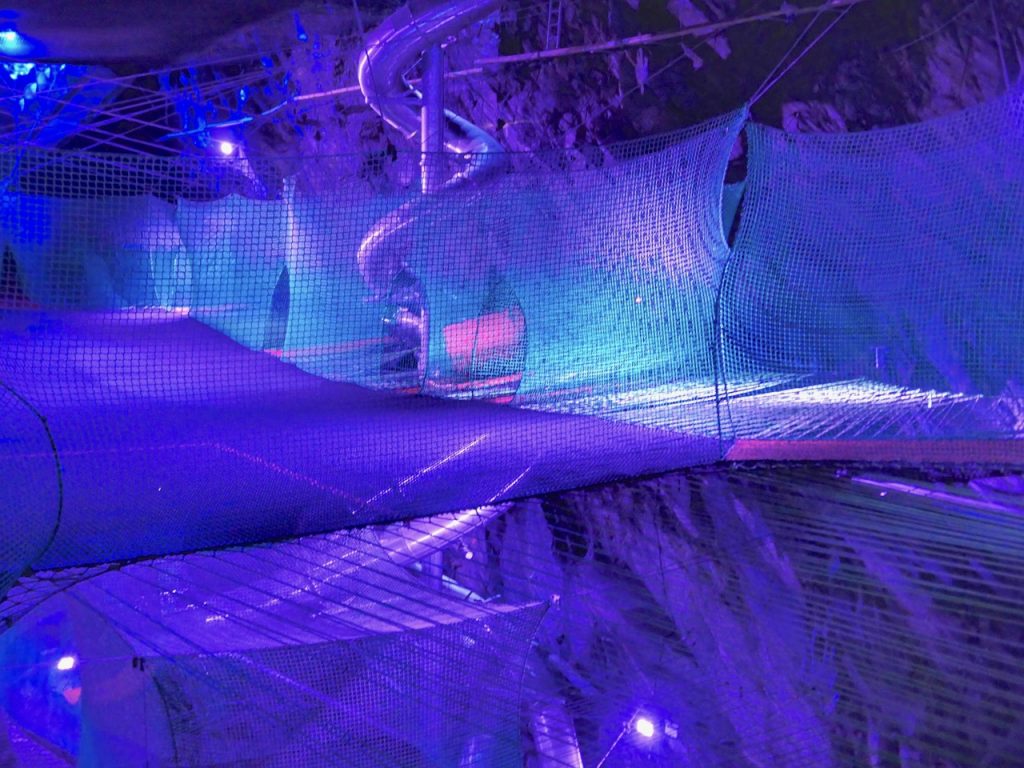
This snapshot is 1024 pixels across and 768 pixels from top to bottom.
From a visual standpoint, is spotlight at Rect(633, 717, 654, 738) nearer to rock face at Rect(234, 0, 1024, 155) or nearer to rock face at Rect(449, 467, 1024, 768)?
rock face at Rect(449, 467, 1024, 768)

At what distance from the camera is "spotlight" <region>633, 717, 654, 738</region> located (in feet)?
8.96

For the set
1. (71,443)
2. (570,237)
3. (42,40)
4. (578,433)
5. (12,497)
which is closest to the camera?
(12,497)

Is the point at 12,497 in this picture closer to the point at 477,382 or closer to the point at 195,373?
the point at 195,373

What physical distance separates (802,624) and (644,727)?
0.63m

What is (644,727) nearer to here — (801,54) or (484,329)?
(484,329)

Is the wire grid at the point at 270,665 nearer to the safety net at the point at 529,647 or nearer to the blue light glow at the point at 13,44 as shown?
the safety net at the point at 529,647

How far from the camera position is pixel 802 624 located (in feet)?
8.35

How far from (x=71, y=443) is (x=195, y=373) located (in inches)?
22.0

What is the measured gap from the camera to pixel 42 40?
5.08m

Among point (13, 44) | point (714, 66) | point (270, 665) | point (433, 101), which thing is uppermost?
point (13, 44)

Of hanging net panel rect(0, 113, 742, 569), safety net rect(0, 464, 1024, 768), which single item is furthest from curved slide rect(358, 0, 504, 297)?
safety net rect(0, 464, 1024, 768)

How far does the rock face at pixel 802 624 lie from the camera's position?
2088 millimetres

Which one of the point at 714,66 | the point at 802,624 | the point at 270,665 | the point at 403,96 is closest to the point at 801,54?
the point at 714,66

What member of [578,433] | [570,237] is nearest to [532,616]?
[578,433]
